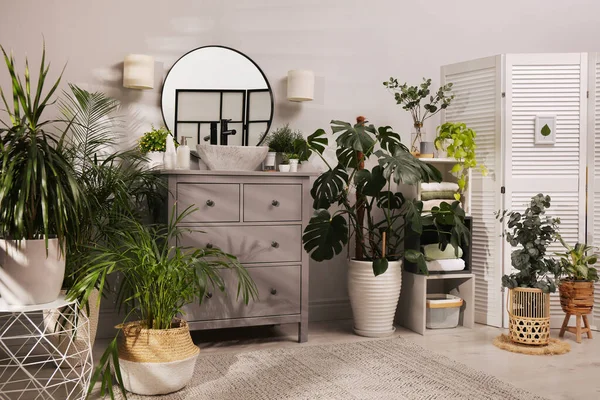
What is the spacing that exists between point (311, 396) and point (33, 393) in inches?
51.8

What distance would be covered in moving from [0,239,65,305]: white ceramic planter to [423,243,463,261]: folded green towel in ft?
8.45

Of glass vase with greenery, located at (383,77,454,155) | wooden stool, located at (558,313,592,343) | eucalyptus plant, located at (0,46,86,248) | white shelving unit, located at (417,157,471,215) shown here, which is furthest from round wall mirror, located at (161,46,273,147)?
wooden stool, located at (558,313,592,343)

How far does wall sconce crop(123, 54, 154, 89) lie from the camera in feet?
13.2

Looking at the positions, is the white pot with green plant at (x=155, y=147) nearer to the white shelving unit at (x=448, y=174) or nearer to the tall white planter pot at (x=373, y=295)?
the tall white planter pot at (x=373, y=295)

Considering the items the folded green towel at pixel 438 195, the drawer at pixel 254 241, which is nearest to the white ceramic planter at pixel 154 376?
the drawer at pixel 254 241

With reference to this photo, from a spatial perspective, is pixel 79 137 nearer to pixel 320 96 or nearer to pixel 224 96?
pixel 224 96

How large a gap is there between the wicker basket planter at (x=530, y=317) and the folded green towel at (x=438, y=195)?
0.79 meters

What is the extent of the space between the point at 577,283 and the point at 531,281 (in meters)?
0.33

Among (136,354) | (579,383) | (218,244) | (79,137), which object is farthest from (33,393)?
(579,383)

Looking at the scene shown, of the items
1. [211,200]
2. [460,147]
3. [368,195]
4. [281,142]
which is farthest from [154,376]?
[460,147]

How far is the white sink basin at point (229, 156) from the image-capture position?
390 cm

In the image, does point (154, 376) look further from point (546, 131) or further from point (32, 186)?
point (546, 131)

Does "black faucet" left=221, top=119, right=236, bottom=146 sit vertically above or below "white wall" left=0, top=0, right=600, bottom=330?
below

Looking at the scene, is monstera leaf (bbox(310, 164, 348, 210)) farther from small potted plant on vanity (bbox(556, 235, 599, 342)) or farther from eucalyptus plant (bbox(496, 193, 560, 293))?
small potted plant on vanity (bbox(556, 235, 599, 342))
